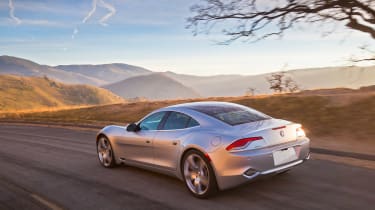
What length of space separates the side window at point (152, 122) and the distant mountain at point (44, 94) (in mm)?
137928

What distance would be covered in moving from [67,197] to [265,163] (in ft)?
10.9

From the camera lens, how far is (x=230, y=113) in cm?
626

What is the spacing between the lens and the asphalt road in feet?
17.9

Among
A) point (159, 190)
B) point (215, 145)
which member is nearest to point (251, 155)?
point (215, 145)

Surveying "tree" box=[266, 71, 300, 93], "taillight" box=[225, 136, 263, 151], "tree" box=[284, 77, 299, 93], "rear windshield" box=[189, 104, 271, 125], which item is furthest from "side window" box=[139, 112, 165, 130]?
"tree" box=[284, 77, 299, 93]

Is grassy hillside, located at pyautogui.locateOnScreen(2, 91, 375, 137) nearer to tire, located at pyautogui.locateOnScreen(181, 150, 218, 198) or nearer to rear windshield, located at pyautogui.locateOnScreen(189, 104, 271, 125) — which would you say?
rear windshield, located at pyautogui.locateOnScreen(189, 104, 271, 125)

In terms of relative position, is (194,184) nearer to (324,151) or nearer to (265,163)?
(265,163)

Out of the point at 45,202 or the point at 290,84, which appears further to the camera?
the point at 290,84

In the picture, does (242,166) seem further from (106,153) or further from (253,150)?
(106,153)

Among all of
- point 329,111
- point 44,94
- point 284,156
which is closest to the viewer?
point 284,156

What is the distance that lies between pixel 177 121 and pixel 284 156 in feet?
6.07

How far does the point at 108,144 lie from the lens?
27.5ft

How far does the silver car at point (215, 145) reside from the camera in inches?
211

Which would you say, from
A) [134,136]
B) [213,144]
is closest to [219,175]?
[213,144]
